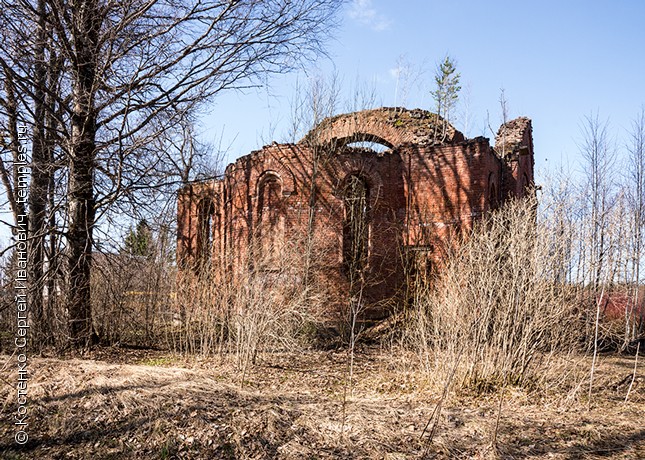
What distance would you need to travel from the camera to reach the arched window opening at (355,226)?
Answer: 14641 mm

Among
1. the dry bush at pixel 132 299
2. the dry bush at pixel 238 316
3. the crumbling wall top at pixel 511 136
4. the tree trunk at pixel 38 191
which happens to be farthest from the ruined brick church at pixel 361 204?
the tree trunk at pixel 38 191

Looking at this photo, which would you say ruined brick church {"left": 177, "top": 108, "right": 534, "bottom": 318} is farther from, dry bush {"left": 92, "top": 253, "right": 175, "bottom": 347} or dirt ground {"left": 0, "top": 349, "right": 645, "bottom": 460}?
dirt ground {"left": 0, "top": 349, "right": 645, "bottom": 460}

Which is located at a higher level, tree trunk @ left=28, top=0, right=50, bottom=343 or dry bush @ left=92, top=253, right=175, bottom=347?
tree trunk @ left=28, top=0, right=50, bottom=343

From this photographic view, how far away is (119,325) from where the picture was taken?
10797 millimetres

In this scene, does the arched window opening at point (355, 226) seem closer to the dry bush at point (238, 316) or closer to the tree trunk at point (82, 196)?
the dry bush at point (238, 316)

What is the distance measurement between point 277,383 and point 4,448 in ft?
13.8

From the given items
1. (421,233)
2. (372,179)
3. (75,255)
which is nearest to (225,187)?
(372,179)

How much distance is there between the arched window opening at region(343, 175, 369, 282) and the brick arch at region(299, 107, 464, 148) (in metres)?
2.23

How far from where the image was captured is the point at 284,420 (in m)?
5.83

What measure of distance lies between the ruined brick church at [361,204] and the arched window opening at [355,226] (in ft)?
0.11

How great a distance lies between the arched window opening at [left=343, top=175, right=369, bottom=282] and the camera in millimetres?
14641

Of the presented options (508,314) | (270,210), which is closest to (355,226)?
(270,210)

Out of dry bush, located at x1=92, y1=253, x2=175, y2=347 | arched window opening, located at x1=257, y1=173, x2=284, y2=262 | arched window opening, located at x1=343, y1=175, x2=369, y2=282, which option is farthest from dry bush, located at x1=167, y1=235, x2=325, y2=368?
arched window opening, located at x1=343, y1=175, x2=369, y2=282

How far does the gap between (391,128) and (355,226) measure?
191 inches
